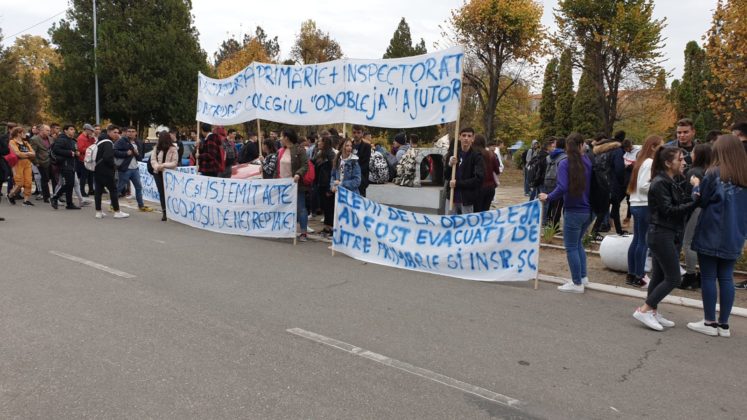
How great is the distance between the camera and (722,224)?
5043 millimetres

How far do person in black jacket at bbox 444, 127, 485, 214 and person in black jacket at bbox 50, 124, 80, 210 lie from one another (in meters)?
8.91

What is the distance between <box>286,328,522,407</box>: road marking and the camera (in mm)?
3688

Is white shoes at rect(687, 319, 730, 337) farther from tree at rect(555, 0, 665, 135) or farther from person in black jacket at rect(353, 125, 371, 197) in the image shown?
tree at rect(555, 0, 665, 135)

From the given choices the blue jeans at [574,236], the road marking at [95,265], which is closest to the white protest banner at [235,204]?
the road marking at [95,265]

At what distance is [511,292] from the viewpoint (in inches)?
254

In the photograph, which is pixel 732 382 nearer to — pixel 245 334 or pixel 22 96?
pixel 245 334

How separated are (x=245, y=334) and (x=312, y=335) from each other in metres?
0.56

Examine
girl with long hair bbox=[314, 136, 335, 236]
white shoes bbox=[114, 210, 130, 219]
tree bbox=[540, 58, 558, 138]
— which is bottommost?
white shoes bbox=[114, 210, 130, 219]

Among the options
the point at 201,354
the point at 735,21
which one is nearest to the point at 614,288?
the point at 201,354

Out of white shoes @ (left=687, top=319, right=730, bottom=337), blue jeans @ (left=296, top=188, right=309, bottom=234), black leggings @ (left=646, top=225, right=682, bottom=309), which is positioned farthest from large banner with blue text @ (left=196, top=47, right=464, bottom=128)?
white shoes @ (left=687, top=319, right=730, bottom=337)

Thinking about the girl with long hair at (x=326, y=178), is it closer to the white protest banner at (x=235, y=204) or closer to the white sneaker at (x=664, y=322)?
the white protest banner at (x=235, y=204)


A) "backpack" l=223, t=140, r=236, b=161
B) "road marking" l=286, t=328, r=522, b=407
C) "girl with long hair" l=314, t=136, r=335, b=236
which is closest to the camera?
"road marking" l=286, t=328, r=522, b=407

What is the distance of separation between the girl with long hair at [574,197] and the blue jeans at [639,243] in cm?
74

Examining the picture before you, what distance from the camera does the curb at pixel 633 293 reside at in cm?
595
